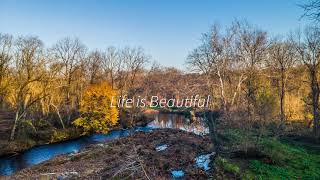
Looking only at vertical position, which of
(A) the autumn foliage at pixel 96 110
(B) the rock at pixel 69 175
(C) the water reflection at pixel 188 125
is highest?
(A) the autumn foliage at pixel 96 110

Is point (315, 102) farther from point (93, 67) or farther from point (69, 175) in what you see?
point (93, 67)

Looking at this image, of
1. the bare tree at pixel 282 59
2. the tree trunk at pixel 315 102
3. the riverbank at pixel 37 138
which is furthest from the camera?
→ the bare tree at pixel 282 59

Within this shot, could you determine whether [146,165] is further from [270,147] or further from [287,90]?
[287,90]

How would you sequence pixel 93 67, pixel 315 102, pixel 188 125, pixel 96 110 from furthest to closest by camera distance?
pixel 93 67 → pixel 188 125 → pixel 96 110 → pixel 315 102

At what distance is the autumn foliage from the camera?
37.4 m

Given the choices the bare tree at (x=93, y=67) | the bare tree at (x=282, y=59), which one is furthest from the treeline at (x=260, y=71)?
the bare tree at (x=93, y=67)

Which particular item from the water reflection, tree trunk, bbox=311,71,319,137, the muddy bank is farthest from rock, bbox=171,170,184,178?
the water reflection

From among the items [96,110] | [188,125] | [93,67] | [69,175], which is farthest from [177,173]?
[93,67]

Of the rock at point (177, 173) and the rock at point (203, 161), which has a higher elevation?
the rock at point (203, 161)

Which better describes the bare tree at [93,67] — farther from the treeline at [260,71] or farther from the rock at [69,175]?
the rock at [69,175]

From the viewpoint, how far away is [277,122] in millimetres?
28094

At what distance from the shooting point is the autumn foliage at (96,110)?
37406mm

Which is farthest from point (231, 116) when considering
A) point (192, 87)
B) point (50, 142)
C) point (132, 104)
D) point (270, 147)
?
point (132, 104)

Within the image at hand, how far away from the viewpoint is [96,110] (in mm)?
37656
